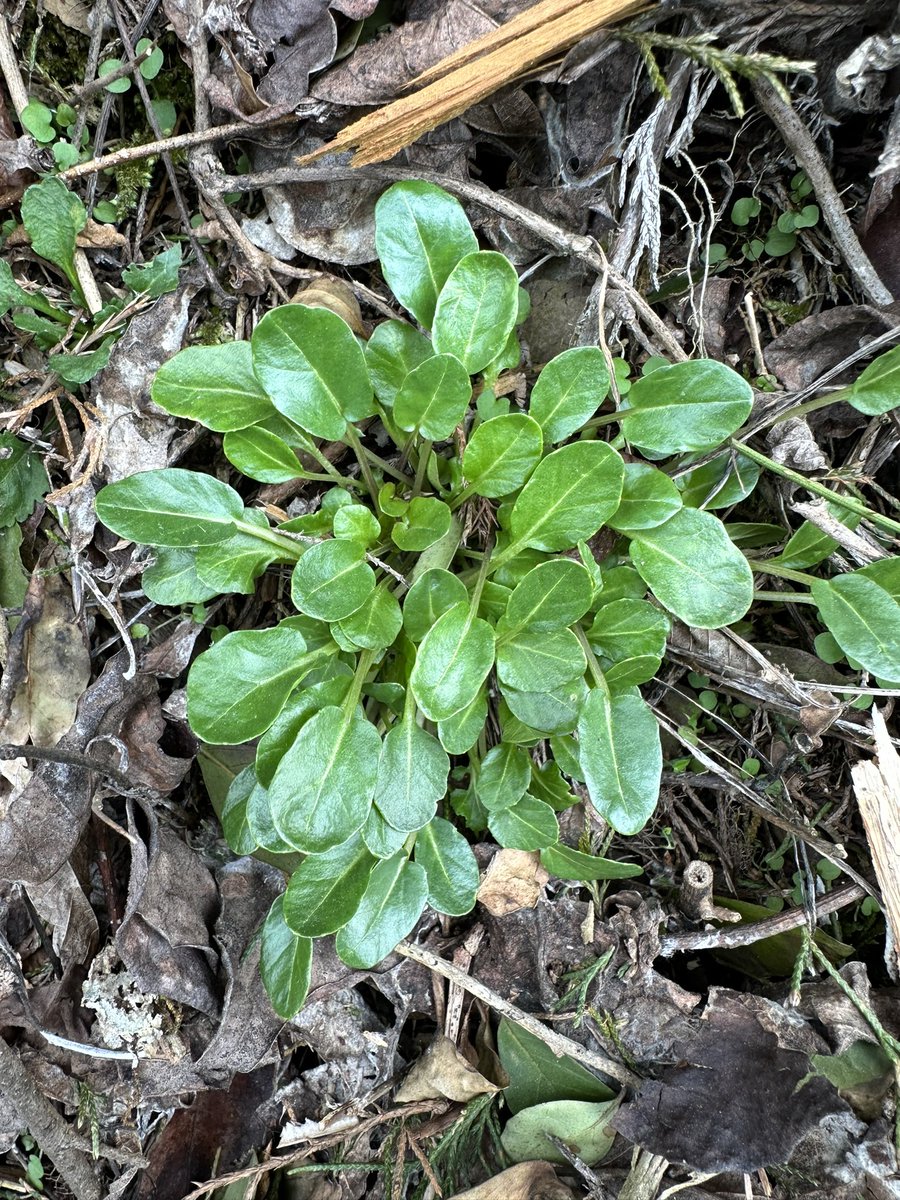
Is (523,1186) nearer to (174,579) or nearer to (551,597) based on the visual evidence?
(551,597)

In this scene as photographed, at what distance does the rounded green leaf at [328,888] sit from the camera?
4.03 ft

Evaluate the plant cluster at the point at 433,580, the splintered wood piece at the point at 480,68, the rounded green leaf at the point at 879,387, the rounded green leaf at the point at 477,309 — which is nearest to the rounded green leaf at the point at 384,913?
the plant cluster at the point at 433,580

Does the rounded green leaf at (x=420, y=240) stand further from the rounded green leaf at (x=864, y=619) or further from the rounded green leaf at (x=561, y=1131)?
the rounded green leaf at (x=561, y=1131)

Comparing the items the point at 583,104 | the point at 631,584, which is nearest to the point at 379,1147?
the point at 631,584

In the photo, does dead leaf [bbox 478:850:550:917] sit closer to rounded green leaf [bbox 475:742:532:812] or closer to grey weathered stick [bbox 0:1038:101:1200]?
rounded green leaf [bbox 475:742:532:812]

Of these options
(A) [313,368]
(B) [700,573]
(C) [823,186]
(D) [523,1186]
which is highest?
(A) [313,368]

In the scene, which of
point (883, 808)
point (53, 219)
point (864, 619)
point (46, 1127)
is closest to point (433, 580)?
point (864, 619)

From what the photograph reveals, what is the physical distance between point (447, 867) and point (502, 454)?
2.29 ft

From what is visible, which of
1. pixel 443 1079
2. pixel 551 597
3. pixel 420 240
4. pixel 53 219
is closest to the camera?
pixel 551 597

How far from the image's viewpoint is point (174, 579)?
134cm

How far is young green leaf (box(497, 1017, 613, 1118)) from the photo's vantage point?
1449 mm

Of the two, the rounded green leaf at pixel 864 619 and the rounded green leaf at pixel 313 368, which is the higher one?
the rounded green leaf at pixel 313 368

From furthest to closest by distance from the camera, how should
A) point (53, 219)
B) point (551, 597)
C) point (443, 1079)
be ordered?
point (443, 1079) < point (53, 219) < point (551, 597)

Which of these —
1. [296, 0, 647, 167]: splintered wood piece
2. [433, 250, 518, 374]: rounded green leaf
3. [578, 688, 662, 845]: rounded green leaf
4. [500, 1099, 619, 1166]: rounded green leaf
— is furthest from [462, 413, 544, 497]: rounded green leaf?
[500, 1099, 619, 1166]: rounded green leaf
